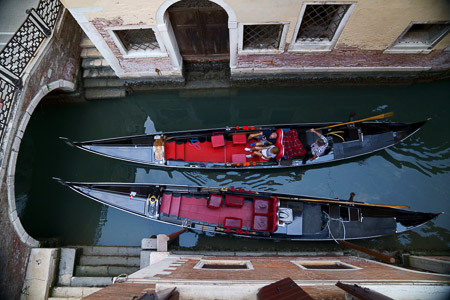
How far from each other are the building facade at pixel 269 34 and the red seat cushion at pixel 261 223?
4.18 m

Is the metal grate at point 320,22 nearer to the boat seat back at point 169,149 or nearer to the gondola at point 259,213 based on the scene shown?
the gondola at point 259,213

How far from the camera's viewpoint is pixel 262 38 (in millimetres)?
6906

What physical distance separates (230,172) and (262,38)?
3.73 metres

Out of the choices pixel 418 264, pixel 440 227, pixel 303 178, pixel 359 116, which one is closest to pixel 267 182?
pixel 303 178

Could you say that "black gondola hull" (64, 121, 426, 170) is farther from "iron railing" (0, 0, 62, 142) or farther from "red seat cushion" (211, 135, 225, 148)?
"iron railing" (0, 0, 62, 142)

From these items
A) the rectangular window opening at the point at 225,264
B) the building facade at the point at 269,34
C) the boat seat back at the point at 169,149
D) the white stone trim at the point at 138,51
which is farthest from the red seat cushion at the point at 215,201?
the white stone trim at the point at 138,51

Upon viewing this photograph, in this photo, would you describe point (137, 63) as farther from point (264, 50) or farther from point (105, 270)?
point (105, 270)

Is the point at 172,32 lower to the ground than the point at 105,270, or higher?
higher

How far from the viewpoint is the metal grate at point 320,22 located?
5.92m

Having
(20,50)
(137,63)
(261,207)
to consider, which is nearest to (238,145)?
(261,207)

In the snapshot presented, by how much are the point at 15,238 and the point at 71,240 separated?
4.50 ft

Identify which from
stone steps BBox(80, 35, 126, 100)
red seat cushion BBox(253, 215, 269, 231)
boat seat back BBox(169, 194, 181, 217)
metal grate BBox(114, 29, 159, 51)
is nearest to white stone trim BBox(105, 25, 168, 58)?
metal grate BBox(114, 29, 159, 51)

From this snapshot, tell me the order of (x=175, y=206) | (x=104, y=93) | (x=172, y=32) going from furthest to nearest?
(x=104, y=93) → (x=172, y=32) → (x=175, y=206)

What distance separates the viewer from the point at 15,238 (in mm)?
5941
